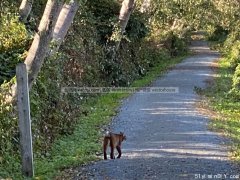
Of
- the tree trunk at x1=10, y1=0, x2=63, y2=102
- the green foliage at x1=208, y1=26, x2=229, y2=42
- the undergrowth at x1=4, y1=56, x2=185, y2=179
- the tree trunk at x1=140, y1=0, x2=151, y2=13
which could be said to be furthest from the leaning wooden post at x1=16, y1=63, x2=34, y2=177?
the green foliage at x1=208, y1=26, x2=229, y2=42

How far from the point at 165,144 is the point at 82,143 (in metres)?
1.90

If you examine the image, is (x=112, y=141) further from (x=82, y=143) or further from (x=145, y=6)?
(x=145, y=6)

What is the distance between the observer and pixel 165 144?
11.0m

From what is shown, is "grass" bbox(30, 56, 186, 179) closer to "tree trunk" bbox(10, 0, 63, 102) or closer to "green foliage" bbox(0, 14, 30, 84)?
"tree trunk" bbox(10, 0, 63, 102)

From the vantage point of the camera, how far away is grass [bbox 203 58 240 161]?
40.7 ft

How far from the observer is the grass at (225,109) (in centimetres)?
1242

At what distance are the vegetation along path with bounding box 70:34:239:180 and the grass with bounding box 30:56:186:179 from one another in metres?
0.40

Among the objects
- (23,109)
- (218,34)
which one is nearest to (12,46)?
(23,109)

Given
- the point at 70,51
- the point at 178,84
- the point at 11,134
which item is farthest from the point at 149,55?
the point at 11,134

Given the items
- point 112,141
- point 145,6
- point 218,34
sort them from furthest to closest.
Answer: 1. point 218,34
2. point 145,6
3. point 112,141

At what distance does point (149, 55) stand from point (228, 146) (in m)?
21.7

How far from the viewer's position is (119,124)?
13.5 m

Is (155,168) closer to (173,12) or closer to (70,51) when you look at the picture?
(70,51)

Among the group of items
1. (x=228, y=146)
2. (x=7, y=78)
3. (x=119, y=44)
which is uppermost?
(x=119, y=44)
